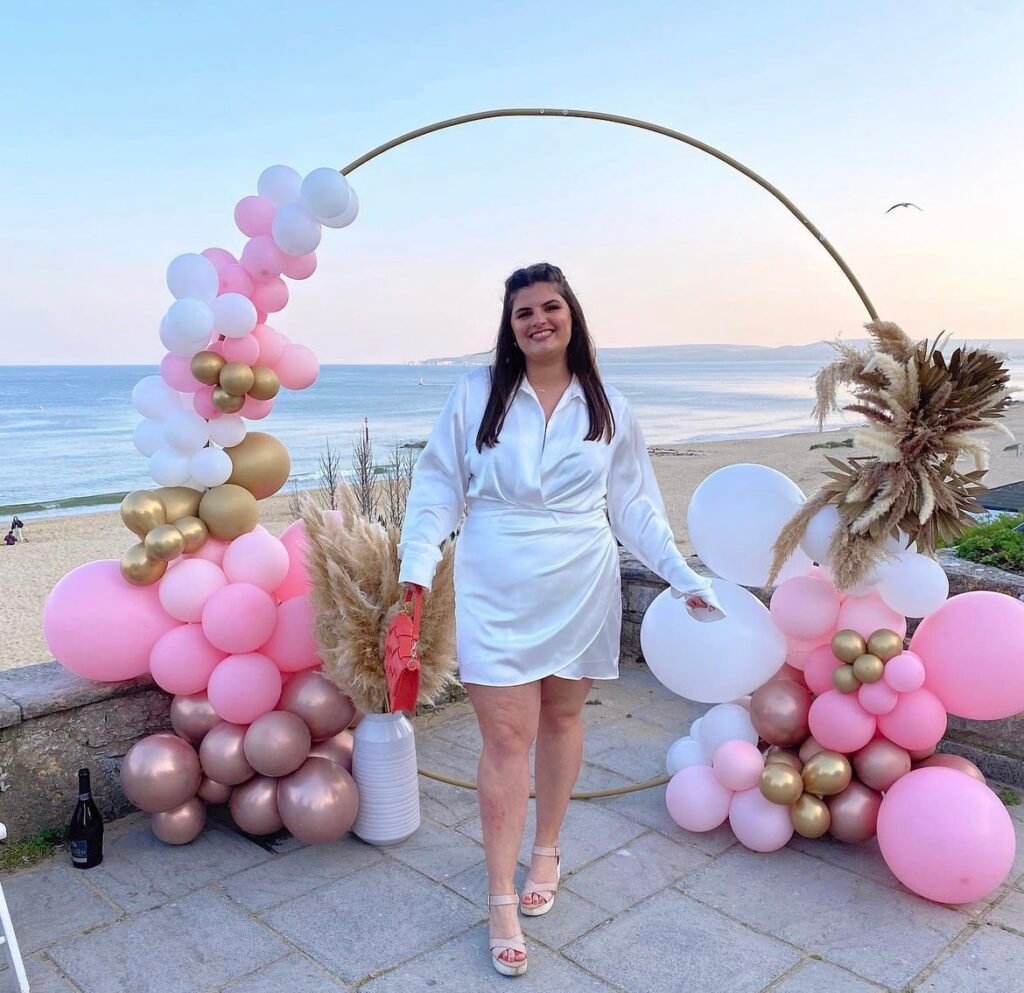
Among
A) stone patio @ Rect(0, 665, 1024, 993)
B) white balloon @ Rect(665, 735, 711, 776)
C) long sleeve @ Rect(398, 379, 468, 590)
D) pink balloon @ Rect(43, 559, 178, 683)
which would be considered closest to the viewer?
stone patio @ Rect(0, 665, 1024, 993)

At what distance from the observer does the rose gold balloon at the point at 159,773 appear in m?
2.75

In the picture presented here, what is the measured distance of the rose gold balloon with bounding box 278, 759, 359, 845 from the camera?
9.08ft

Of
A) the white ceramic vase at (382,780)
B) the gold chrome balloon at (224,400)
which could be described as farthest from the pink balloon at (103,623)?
the white ceramic vase at (382,780)

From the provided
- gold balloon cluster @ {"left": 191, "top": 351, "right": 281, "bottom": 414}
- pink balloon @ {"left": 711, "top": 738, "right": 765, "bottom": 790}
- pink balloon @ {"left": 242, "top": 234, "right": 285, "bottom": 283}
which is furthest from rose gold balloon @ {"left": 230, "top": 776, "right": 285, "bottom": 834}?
pink balloon @ {"left": 242, "top": 234, "right": 285, "bottom": 283}

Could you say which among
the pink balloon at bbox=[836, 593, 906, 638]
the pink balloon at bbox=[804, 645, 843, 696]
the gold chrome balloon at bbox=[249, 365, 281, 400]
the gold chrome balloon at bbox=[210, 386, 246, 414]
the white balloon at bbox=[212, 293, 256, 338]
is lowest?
the pink balloon at bbox=[804, 645, 843, 696]

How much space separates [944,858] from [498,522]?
157 cm

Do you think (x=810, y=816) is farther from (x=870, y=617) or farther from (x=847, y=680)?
(x=870, y=617)

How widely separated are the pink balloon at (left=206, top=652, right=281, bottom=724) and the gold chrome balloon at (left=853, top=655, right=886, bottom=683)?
1.88m

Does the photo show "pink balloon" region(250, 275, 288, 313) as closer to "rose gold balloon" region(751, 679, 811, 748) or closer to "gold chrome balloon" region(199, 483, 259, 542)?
"gold chrome balloon" region(199, 483, 259, 542)

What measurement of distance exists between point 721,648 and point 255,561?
160 centimetres

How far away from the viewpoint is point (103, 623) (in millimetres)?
2838

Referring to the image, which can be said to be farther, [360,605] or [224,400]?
[224,400]

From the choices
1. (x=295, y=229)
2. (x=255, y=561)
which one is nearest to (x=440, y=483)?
(x=255, y=561)

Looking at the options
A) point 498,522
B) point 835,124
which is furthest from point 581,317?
point 835,124
